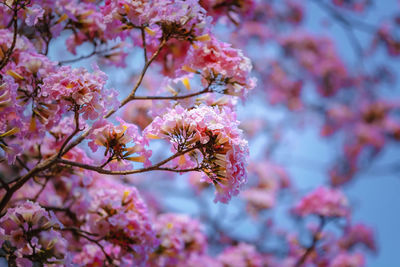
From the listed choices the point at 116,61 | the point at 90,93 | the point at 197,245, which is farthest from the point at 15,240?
the point at 197,245

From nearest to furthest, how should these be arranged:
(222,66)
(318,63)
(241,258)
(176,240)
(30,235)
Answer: (30,235) < (222,66) < (176,240) < (241,258) < (318,63)

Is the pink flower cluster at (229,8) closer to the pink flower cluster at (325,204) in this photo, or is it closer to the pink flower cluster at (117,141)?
the pink flower cluster at (117,141)

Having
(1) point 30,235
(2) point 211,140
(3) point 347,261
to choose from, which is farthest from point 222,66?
(3) point 347,261

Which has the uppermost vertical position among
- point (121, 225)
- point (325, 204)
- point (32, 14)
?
point (325, 204)

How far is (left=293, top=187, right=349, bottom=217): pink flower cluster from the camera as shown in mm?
3818

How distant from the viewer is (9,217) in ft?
5.15

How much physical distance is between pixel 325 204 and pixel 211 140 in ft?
9.57

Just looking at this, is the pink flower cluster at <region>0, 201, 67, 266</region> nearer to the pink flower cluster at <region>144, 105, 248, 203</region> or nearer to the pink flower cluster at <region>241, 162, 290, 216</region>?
the pink flower cluster at <region>144, 105, 248, 203</region>

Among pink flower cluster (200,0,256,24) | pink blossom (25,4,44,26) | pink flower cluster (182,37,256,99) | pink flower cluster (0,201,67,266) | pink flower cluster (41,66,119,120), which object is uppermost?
pink flower cluster (200,0,256,24)

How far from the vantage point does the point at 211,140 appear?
145cm

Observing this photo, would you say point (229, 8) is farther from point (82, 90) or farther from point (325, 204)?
point (325, 204)

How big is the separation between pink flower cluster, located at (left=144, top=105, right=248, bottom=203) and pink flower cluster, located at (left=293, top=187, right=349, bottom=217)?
8.72 feet

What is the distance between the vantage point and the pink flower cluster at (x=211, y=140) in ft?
4.66

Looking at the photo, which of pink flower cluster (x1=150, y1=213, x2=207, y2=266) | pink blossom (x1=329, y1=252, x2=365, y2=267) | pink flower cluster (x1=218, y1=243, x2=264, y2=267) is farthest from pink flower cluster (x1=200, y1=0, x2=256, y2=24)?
pink blossom (x1=329, y1=252, x2=365, y2=267)
